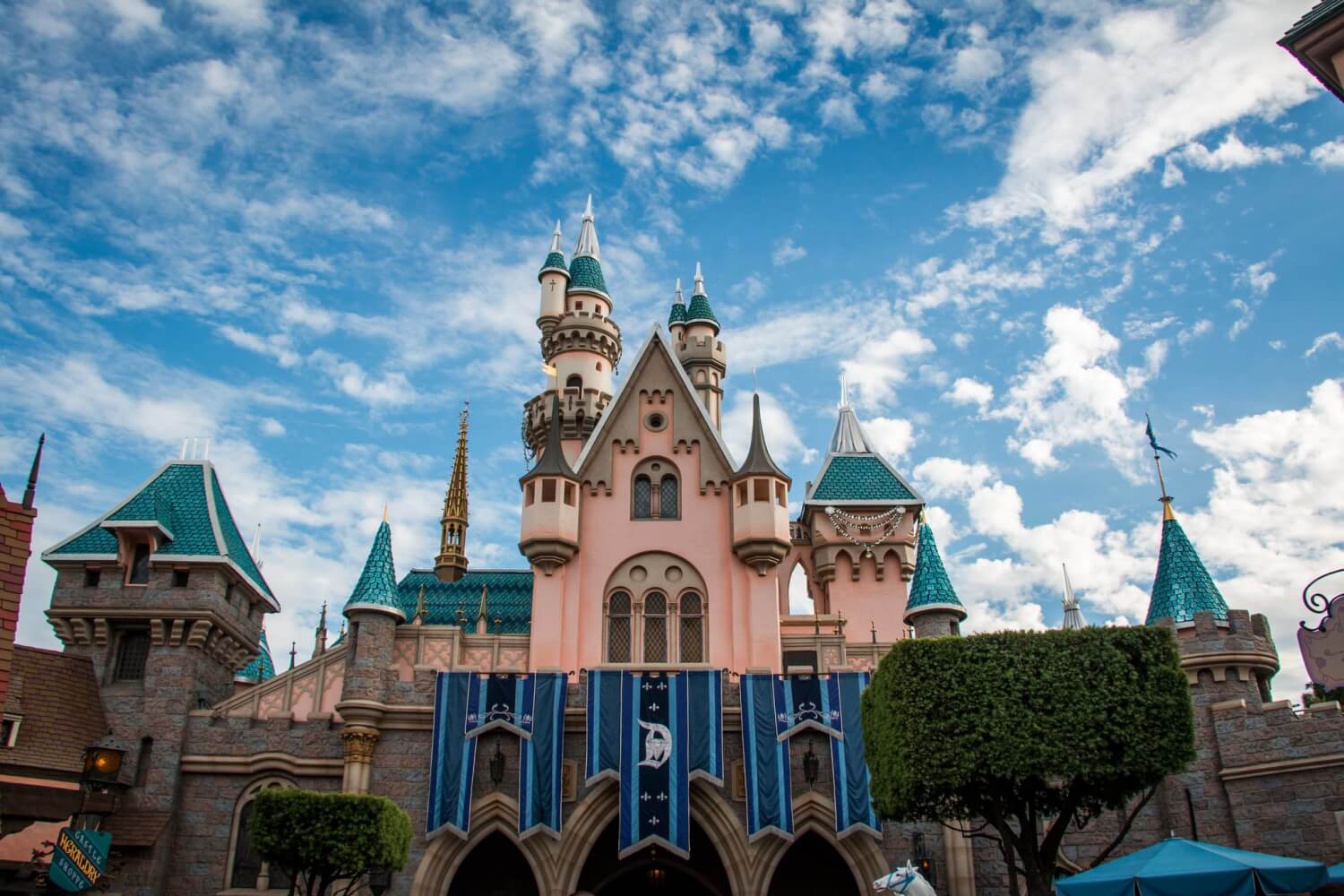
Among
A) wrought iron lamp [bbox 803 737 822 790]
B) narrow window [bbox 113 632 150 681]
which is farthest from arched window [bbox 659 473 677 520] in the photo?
narrow window [bbox 113 632 150 681]

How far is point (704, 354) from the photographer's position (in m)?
45.8

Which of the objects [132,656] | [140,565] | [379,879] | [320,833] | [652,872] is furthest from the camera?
[140,565]

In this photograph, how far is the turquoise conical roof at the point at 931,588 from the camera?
1186 inches

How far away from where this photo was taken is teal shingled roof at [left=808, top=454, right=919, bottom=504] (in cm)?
3625

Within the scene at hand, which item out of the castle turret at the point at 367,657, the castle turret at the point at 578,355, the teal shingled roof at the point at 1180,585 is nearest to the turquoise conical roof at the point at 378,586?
the castle turret at the point at 367,657

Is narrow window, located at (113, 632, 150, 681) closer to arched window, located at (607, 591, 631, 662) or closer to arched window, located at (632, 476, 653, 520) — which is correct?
arched window, located at (607, 591, 631, 662)

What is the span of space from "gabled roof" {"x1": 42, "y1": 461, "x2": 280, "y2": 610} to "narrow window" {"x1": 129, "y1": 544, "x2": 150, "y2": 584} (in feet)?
2.01

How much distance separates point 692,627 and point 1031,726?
12.3 meters

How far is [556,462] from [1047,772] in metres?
16.3

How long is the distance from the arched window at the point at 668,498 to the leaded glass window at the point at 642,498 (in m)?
0.28

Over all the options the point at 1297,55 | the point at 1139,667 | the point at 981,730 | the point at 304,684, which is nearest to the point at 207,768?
the point at 304,684

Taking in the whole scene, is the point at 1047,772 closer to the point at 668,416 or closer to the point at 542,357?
the point at 668,416

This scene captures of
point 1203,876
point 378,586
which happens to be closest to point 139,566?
point 378,586

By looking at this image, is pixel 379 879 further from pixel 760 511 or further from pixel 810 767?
pixel 760 511
